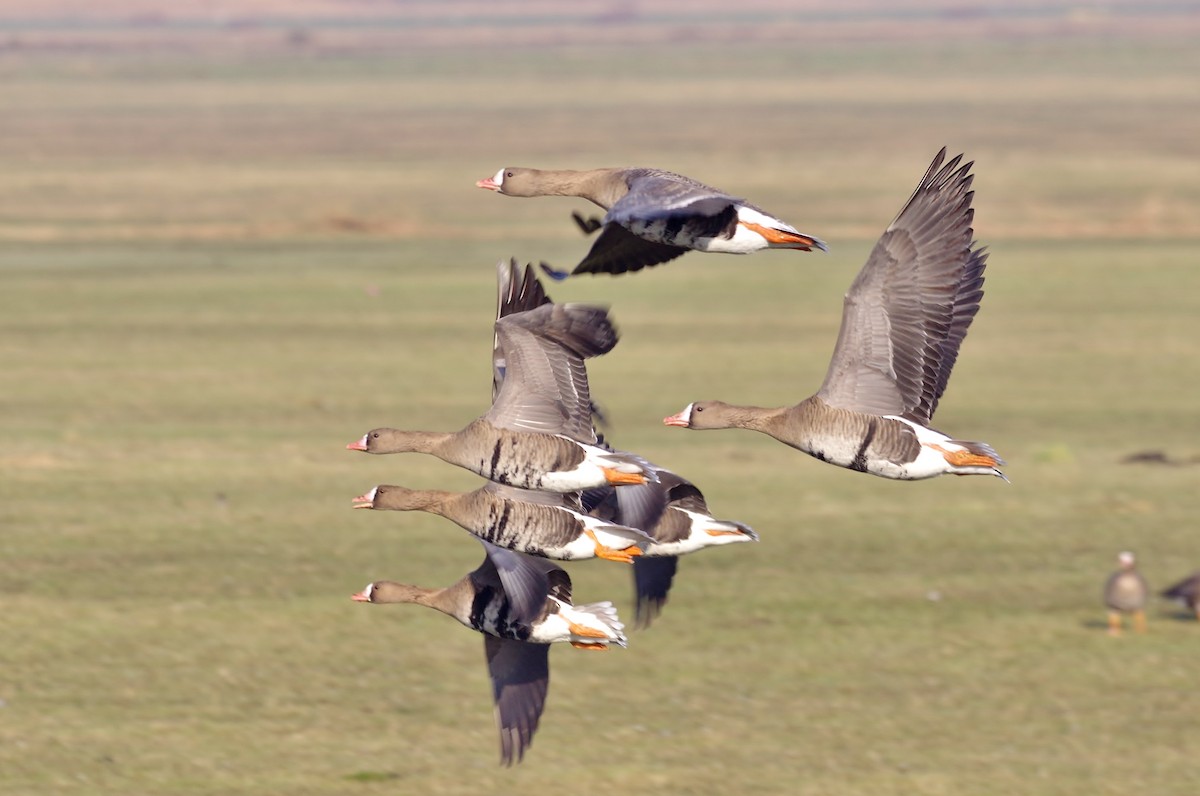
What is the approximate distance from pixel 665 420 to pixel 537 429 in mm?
797

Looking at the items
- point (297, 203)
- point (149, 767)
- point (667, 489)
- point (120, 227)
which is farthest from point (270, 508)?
point (297, 203)

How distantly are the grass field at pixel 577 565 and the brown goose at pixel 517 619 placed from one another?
427 inches

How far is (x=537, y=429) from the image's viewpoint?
13.1 meters

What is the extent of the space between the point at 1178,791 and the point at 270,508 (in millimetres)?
21704

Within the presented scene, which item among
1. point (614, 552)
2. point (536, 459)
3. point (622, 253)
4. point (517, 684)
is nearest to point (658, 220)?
point (622, 253)

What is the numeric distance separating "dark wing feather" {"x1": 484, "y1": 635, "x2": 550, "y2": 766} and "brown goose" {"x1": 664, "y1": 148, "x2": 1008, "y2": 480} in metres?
2.62

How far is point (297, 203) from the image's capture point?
107m

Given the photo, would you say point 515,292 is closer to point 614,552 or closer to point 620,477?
point 620,477

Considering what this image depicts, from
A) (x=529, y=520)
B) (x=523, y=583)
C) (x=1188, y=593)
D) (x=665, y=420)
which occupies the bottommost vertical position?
(x=1188, y=593)

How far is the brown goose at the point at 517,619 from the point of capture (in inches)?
496

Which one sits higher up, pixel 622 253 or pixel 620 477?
pixel 622 253

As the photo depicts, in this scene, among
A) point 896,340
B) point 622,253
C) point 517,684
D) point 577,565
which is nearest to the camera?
point 896,340

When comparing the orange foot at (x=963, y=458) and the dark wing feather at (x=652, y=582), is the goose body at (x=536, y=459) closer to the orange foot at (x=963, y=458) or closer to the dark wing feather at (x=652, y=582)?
the dark wing feather at (x=652, y=582)

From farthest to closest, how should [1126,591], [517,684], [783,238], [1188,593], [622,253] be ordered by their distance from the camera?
[1188,593]
[1126,591]
[517,684]
[622,253]
[783,238]
